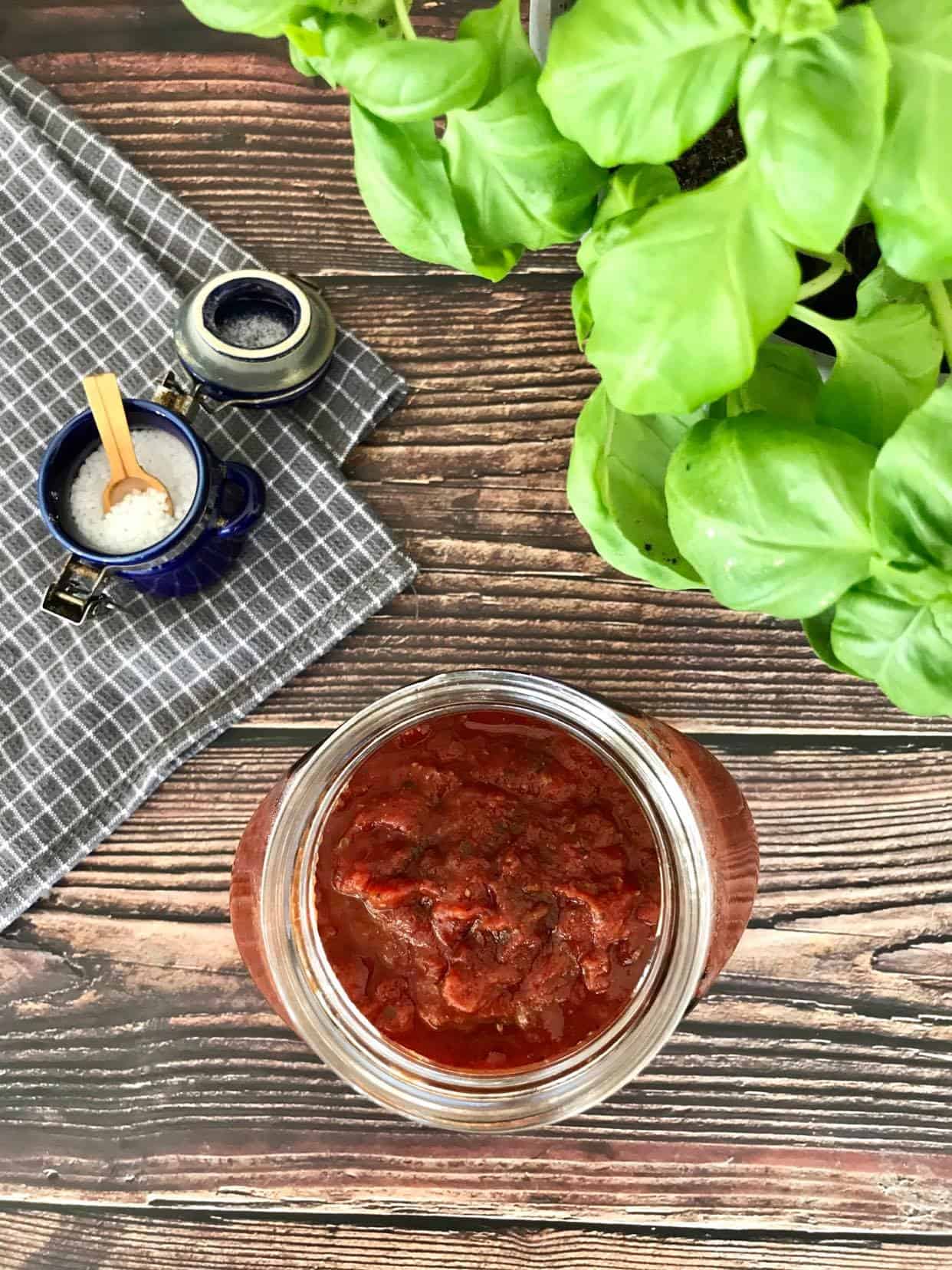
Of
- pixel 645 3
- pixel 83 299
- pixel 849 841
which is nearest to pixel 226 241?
pixel 83 299

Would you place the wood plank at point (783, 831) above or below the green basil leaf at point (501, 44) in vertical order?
below

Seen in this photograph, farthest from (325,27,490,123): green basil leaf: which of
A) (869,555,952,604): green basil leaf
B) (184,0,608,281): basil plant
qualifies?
(869,555,952,604): green basil leaf

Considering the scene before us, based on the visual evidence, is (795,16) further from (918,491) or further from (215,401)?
(215,401)

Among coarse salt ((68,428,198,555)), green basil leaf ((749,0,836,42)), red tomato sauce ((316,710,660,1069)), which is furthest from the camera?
coarse salt ((68,428,198,555))

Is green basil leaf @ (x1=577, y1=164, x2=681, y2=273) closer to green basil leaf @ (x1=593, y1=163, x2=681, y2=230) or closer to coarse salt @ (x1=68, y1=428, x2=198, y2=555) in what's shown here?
green basil leaf @ (x1=593, y1=163, x2=681, y2=230)

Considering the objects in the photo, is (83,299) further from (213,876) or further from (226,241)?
(213,876)

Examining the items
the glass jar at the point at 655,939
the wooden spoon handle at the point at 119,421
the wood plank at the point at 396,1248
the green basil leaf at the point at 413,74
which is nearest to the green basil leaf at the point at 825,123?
the green basil leaf at the point at 413,74

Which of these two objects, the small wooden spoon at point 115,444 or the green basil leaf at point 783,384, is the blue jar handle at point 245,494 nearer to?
the small wooden spoon at point 115,444
